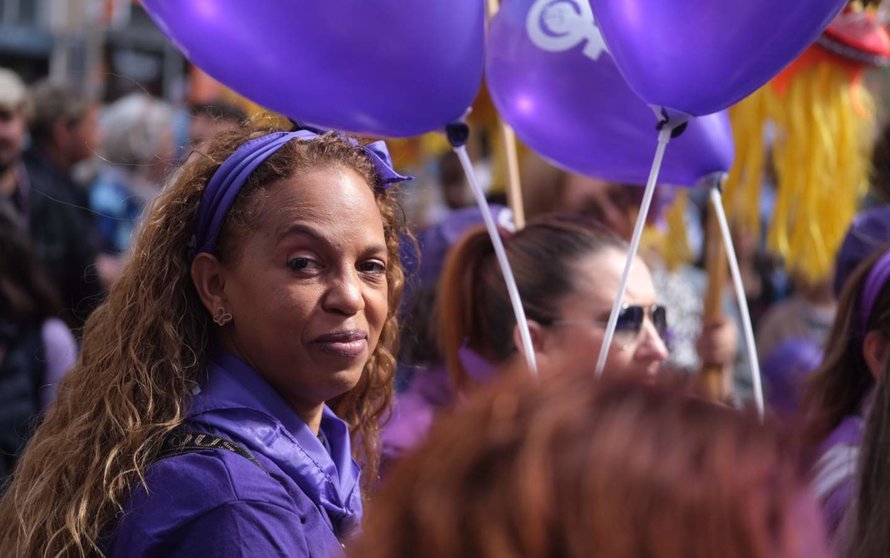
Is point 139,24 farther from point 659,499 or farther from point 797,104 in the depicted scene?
point 659,499

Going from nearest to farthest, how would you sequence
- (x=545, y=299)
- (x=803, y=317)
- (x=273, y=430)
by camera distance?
(x=273, y=430)
(x=545, y=299)
(x=803, y=317)

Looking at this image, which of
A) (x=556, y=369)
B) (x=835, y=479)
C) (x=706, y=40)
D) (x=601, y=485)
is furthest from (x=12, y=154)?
(x=601, y=485)

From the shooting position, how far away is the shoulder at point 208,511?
1.50 m

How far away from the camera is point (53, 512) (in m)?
1.65

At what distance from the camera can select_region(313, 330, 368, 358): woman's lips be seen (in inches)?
66.7

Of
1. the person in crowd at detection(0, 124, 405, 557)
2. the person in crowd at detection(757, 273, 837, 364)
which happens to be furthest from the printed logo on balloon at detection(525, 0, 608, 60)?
the person in crowd at detection(757, 273, 837, 364)

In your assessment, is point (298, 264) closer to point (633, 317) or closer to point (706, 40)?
point (706, 40)

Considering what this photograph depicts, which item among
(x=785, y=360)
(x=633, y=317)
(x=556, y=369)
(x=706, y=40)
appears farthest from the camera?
(x=785, y=360)

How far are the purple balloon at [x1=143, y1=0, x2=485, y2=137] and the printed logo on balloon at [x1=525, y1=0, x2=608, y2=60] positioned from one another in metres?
0.31

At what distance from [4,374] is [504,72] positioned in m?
1.68

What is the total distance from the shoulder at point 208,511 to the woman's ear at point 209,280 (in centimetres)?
27

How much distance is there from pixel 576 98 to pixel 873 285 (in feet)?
2.24

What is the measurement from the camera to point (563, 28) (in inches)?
90.3

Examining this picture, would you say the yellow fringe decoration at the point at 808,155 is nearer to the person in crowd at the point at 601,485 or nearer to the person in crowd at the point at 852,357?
the person in crowd at the point at 852,357
